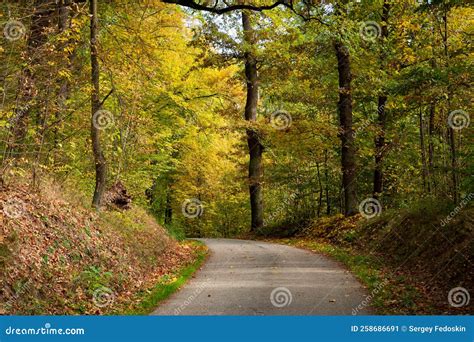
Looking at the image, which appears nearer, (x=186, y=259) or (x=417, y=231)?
(x=417, y=231)

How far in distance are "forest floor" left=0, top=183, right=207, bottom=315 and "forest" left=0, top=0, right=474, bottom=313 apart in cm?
6

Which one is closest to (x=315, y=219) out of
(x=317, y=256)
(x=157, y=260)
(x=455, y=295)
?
(x=317, y=256)

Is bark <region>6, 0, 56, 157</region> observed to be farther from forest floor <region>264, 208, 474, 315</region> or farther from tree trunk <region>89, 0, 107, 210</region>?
forest floor <region>264, 208, 474, 315</region>

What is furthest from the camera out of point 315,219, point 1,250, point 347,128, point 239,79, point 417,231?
point 239,79

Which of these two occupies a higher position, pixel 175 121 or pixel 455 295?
pixel 175 121

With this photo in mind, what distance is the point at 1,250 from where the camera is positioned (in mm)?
7566

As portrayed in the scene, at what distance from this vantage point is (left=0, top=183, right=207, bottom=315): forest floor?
762 centimetres

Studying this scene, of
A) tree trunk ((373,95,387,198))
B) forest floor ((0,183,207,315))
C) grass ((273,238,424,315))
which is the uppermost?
tree trunk ((373,95,387,198))

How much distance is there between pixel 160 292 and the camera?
397 inches

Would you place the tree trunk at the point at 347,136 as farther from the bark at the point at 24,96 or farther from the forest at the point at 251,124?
the bark at the point at 24,96

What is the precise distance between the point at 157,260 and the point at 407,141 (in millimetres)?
12551

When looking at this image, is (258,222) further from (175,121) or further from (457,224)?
(457,224)

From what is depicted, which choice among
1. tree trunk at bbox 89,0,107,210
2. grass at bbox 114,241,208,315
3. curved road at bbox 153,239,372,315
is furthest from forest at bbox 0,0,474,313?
curved road at bbox 153,239,372,315

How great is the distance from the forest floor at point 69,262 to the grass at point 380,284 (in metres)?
4.15
